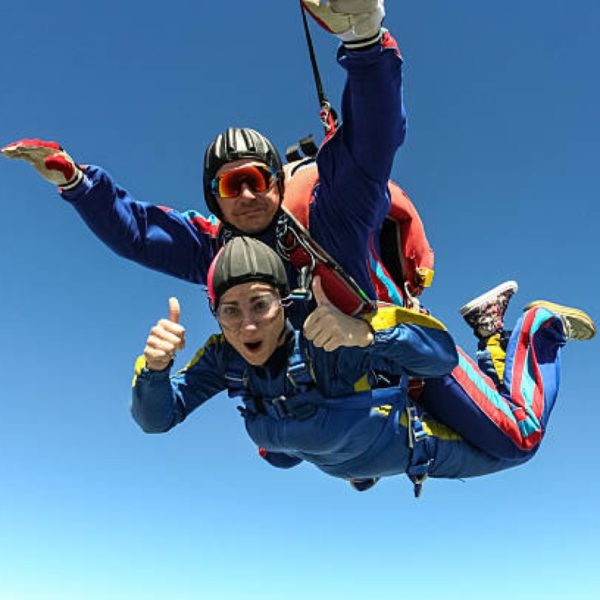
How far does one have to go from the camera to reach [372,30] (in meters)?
1.95

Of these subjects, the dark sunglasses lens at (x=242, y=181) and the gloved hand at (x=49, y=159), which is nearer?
the dark sunglasses lens at (x=242, y=181)

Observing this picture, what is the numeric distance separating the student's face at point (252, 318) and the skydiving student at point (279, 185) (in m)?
0.24

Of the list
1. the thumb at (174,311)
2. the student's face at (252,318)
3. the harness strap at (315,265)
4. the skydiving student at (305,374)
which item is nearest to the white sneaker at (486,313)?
the skydiving student at (305,374)

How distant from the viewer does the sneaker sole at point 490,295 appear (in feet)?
12.1

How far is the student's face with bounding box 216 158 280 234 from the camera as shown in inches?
104

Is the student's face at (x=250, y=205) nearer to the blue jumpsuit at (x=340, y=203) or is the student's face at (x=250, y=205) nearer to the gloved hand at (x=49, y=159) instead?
the blue jumpsuit at (x=340, y=203)

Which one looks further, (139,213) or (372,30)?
(139,213)

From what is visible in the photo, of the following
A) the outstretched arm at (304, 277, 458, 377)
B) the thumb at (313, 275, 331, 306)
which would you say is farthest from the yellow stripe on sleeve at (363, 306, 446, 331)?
the thumb at (313, 275, 331, 306)

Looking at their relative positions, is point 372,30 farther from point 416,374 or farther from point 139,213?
point 139,213

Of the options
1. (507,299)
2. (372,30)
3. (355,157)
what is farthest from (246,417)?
(507,299)

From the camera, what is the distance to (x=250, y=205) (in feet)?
8.70

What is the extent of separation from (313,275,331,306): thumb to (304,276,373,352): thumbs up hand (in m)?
0.05

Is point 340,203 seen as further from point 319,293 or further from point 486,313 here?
point 486,313

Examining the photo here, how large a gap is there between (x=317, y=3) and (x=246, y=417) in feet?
5.01
